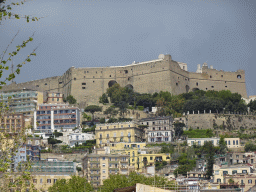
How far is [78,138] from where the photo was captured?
9262cm

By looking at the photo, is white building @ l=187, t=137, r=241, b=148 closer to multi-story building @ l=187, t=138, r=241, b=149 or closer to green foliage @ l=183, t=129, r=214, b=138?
multi-story building @ l=187, t=138, r=241, b=149

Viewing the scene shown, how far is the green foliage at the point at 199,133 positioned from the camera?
91031 millimetres

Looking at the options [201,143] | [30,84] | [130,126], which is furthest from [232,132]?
[30,84]

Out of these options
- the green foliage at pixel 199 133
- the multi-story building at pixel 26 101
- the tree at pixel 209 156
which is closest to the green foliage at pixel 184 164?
the tree at pixel 209 156

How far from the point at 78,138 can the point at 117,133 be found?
6.71 metres

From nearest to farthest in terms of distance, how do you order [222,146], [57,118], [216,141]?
[222,146]
[216,141]
[57,118]

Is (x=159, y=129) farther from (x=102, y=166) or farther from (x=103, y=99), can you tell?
(x=103, y=99)

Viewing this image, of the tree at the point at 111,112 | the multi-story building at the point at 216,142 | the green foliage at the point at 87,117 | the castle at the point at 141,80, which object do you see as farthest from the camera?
the castle at the point at 141,80

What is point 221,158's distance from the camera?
77.8 m

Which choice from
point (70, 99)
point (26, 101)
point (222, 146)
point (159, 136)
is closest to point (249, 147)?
point (222, 146)

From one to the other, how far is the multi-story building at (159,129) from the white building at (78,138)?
8633 millimetres

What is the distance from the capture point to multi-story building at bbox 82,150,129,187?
232ft

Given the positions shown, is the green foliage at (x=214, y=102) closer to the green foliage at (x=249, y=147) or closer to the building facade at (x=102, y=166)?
the green foliage at (x=249, y=147)

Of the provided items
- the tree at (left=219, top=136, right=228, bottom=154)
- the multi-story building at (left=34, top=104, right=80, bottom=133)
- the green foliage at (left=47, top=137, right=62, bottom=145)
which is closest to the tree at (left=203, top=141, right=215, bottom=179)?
the tree at (left=219, top=136, right=228, bottom=154)
